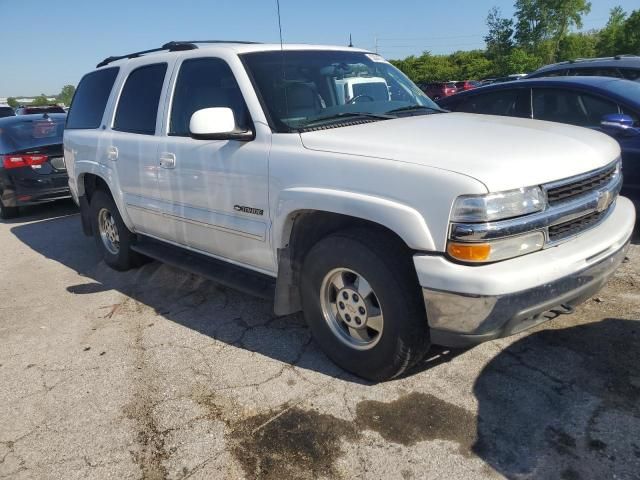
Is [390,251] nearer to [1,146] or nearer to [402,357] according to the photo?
[402,357]

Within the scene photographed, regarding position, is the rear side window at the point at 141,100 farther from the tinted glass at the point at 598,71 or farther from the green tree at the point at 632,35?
the green tree at the point at 632,35

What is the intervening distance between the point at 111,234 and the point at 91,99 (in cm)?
138

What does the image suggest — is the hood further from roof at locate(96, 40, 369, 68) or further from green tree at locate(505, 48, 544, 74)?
green tree at locate(505, 48, 544, 74)

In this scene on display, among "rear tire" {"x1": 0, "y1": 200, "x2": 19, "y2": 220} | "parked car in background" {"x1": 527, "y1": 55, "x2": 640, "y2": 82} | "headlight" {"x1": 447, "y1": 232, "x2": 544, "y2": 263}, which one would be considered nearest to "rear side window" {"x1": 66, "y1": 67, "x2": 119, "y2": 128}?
"rear tire" {"x1": 0, "y1": 200, "x2": 19, "y2": 220}

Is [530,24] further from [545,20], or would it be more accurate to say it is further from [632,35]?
[632,35]

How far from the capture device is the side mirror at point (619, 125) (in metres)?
4.75

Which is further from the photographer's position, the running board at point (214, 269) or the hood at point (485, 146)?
the running board at point (214, 269)

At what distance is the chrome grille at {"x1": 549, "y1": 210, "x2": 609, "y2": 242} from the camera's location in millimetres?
2598

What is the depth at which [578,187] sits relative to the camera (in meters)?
2.70

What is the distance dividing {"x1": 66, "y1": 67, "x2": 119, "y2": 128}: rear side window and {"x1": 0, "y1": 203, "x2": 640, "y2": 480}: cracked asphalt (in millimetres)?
2105

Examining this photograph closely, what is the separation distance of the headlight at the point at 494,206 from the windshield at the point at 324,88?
1217 millimetres

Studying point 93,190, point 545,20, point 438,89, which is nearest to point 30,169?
point 93,190

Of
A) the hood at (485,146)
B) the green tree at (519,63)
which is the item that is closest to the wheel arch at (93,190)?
the hood at (485,146)

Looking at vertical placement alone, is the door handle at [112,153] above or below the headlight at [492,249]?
above
